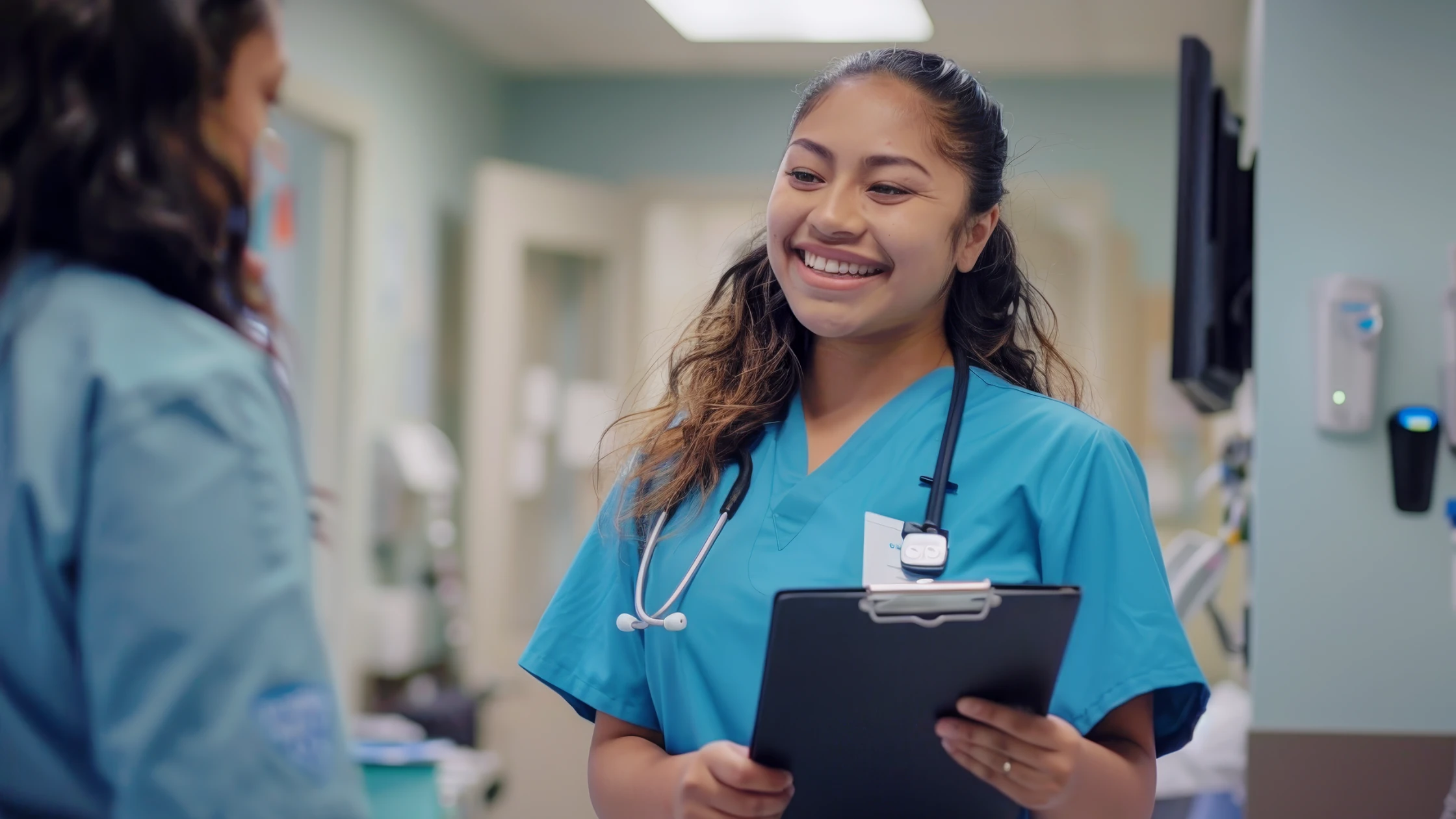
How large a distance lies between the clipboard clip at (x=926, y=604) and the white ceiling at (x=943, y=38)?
2998 millimetres

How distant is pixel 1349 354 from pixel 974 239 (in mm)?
918

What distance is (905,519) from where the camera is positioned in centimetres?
111

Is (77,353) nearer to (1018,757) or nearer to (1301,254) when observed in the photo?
(1018,757)

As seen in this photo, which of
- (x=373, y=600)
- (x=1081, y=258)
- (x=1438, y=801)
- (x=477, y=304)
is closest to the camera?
(x=1438, y=801)

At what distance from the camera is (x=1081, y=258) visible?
14.4 feet

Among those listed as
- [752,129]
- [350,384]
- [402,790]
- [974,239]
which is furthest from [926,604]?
[752,129]

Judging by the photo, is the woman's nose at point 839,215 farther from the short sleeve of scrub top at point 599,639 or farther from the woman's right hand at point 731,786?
the woman's right hand at point 731,786

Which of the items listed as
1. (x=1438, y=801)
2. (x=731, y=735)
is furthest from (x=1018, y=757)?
(x=1438, y=801)

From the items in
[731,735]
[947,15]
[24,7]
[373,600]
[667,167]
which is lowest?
[373,600]

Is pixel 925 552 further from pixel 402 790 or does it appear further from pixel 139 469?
pixel 402 790

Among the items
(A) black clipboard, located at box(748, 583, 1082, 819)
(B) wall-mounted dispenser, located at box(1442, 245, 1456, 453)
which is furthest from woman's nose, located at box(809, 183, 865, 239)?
(B) wall-mounted dispenser, located at box(1442, 245, 1456, 453)

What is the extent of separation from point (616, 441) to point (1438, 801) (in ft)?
3.97

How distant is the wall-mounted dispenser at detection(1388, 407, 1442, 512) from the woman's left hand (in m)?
1.12

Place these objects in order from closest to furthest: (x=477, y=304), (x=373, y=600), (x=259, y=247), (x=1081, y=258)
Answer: (x=259, y=247)
(x=373, y=600)
(x=477, y=304)
(x=1081, y=258)
